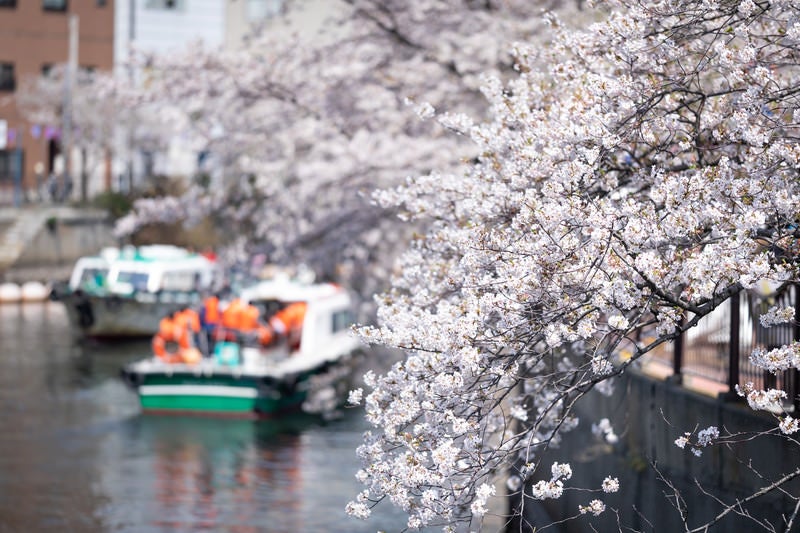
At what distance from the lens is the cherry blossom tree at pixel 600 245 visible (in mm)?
6324

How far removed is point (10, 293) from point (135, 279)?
452 inches

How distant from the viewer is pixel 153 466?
21172 millimetres

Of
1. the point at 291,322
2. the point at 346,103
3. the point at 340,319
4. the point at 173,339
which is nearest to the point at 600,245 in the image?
the point at 346,103

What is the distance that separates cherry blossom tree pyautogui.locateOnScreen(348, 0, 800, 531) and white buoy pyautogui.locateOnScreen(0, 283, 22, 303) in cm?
4491

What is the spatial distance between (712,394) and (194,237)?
46840 millimetres

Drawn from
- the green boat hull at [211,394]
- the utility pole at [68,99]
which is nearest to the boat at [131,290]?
the green boat hull at [211,394]

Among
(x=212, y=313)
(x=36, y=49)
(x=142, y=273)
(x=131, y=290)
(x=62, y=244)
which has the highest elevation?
(x=36, y=49)

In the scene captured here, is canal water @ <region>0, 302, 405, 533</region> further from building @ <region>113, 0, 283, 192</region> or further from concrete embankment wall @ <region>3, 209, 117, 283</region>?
building @ <region>113, 0, 283, 192</region>

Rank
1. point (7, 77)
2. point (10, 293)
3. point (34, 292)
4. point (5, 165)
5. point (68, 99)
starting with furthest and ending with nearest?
1. point (5, 165)
2. point (7, 77)
3. point (68, 99)
4. point (34, 292)
5. point (10, 293)

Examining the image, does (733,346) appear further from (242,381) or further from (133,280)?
(133,280)

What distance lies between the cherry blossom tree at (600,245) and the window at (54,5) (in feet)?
199

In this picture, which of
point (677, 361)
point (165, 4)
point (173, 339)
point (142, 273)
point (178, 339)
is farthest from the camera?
point (165, 4)

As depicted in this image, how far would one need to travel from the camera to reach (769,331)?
9047 millimetres

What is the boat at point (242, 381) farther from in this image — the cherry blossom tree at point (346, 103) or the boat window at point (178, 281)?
the boat window at point (178, 281)
